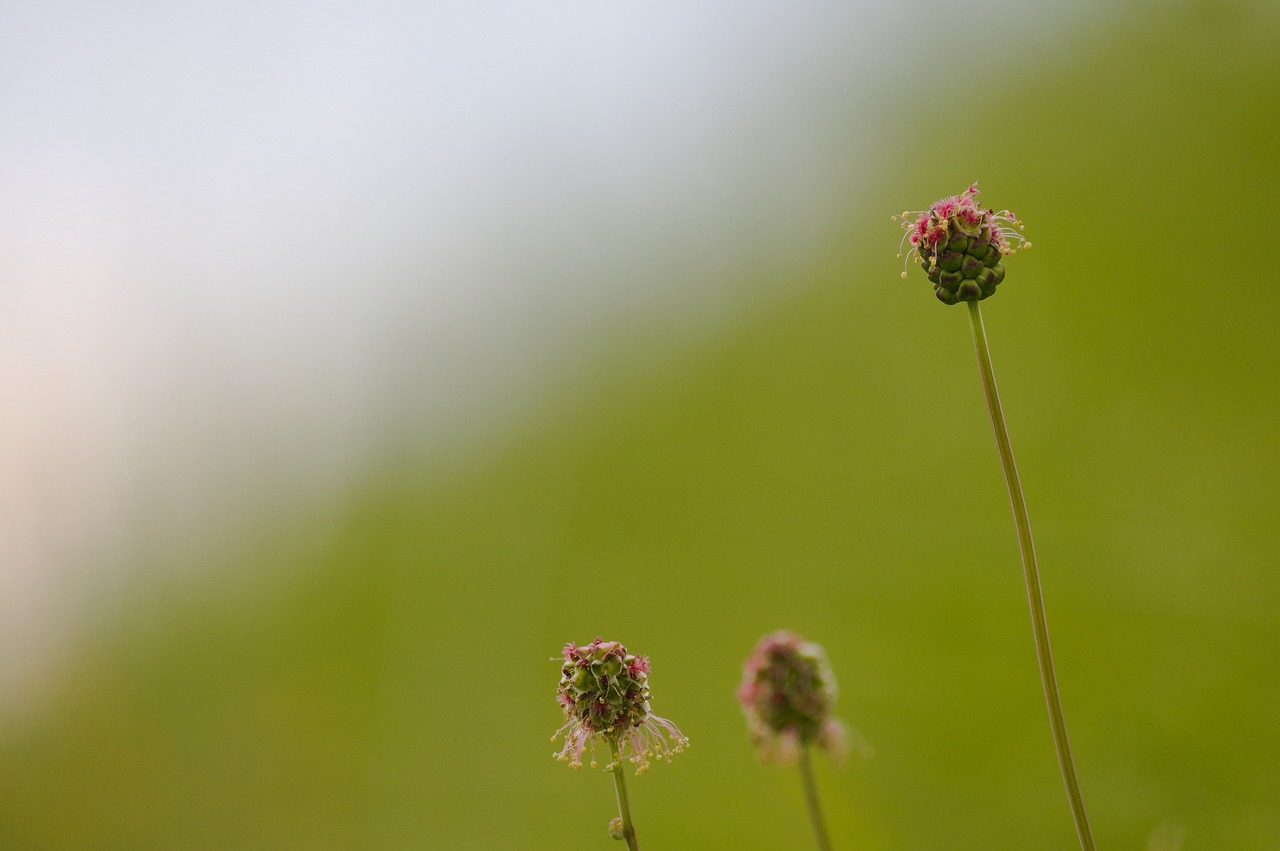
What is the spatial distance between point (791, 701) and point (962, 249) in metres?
0.26

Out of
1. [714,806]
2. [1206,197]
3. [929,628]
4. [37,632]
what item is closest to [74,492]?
[37,632]

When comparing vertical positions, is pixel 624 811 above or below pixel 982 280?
below

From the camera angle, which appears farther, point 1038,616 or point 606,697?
point 606,697

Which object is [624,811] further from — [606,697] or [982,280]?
[982,280]

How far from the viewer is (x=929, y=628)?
1.42 m

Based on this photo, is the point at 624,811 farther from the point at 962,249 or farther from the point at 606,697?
the point at 962,249

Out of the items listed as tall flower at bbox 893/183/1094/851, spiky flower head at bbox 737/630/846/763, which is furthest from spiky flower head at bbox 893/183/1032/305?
spiky flower head at bbox 737/630/846/763

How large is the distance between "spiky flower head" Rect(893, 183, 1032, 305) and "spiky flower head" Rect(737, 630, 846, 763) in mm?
199

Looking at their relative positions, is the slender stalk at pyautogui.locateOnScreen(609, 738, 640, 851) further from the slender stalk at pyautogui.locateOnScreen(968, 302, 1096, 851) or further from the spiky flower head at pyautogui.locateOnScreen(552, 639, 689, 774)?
the slender stalk at pyautogui.locateOnScreen(968, 302, 1096, 851)

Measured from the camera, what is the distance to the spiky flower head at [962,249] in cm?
45

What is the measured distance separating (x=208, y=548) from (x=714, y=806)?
4.32 feet

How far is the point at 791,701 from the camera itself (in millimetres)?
374

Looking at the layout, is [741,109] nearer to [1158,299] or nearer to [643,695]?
[1158,299]

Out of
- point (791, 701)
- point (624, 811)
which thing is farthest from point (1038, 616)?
point (624, 811)
